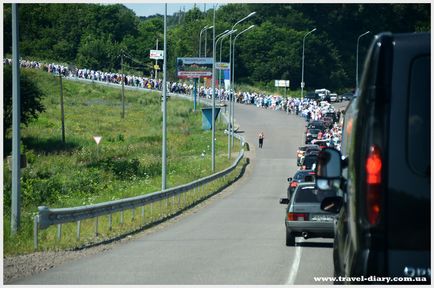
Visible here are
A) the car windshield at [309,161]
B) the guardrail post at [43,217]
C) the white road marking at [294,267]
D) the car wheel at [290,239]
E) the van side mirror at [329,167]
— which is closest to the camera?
the van side mirror at [329,167]

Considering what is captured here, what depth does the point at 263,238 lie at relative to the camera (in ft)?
80.7

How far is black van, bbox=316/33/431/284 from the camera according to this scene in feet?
23.1

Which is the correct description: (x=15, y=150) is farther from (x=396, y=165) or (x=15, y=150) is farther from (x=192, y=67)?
(x=192, y=67)

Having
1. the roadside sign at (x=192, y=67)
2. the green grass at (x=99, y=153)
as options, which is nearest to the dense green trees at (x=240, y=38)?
the green grass at (x=99, y=153)

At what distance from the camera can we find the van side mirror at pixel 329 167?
819cm

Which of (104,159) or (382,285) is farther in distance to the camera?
(104,159)

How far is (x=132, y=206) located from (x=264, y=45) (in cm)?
11451

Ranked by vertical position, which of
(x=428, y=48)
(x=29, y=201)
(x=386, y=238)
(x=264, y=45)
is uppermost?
(x=264, y=45)

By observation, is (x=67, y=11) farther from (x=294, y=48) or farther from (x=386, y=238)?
(x=386, y=238)

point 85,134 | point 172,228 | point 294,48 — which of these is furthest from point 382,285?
point 294,48

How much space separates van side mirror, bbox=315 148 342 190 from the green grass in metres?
12.2

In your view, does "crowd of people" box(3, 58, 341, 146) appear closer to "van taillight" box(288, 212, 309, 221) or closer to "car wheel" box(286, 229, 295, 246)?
"car wheel" box(286, 229, 295, 246)

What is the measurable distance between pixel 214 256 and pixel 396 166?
12625mm

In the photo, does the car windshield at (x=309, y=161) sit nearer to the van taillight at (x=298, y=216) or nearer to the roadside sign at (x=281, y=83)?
the van taillight at (x=298, y=216)
